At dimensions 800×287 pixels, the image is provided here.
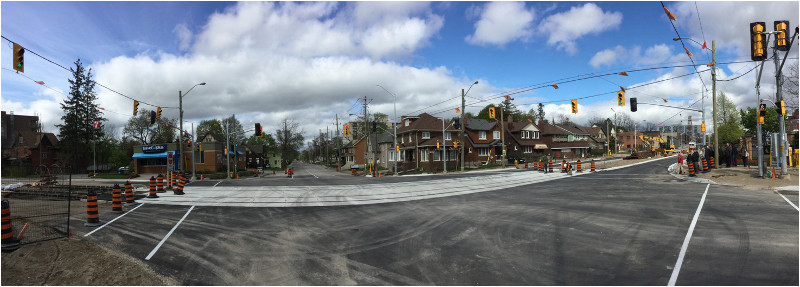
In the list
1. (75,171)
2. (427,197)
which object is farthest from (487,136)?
(75,171)

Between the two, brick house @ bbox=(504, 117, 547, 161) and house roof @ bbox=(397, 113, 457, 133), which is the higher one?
house roof @ bbox=(397, 113, 457, 133)

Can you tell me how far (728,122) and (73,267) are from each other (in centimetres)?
8003

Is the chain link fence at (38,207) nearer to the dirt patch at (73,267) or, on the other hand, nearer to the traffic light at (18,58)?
the dirt patch at (73,267)

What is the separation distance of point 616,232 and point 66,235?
48.1 feet

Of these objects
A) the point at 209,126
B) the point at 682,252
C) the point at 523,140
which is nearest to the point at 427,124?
the point at 523,140

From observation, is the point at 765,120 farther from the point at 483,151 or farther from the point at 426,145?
the point at 426,145

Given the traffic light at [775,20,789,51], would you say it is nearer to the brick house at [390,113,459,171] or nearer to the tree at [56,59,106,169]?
the brick house at [390,113,459,171]

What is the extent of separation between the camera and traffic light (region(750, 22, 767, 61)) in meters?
12.2

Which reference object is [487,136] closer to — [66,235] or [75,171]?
[66,235]

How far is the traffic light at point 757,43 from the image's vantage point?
12250 millimetres

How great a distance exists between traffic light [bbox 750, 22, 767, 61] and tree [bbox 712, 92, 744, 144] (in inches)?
2239

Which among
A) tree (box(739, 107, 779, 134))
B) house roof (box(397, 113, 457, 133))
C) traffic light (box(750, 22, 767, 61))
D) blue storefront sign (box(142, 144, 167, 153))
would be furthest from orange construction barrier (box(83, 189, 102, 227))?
tree (box(739, 107, 779, 134))

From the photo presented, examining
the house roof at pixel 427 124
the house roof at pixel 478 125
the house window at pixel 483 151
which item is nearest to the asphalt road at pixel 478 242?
the house roof at pixel 427 124

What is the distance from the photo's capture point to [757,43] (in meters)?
12.3
